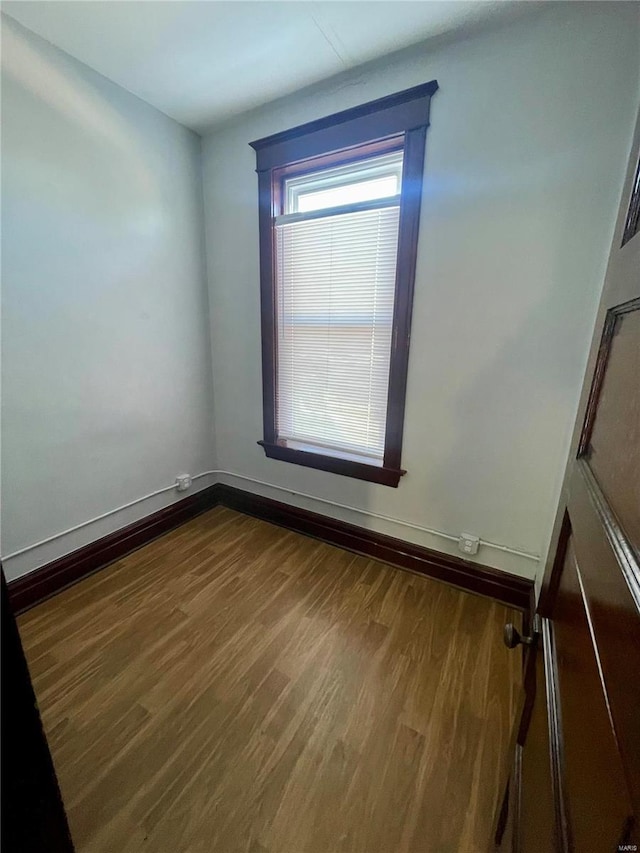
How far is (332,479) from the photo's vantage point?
7.14ft

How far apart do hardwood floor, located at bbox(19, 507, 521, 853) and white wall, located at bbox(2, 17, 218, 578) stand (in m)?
0.55

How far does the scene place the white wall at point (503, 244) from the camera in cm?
128

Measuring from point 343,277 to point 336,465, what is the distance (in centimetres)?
108

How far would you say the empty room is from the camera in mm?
947

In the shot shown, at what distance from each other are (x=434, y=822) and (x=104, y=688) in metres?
1.20

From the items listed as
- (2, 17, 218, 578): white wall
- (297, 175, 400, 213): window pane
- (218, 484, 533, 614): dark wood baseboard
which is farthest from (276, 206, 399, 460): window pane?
(2, 17, 218, 578): white wall

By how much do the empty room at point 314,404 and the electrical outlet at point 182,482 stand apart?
0.05 feet

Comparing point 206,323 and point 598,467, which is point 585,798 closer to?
point 598,467

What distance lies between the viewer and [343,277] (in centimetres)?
189

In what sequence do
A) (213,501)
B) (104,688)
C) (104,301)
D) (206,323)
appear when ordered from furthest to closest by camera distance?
(213,501), (206,323), (104,301), (104,688)

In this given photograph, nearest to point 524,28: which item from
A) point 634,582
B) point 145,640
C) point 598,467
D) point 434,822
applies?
point 598,467

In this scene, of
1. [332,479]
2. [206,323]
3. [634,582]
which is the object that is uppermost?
[206,323]

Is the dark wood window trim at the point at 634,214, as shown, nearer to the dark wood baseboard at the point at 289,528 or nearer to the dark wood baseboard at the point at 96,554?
the dark wood baseboard at the point at 289,528

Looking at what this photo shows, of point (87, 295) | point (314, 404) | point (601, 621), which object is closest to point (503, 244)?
point (314, 404)
